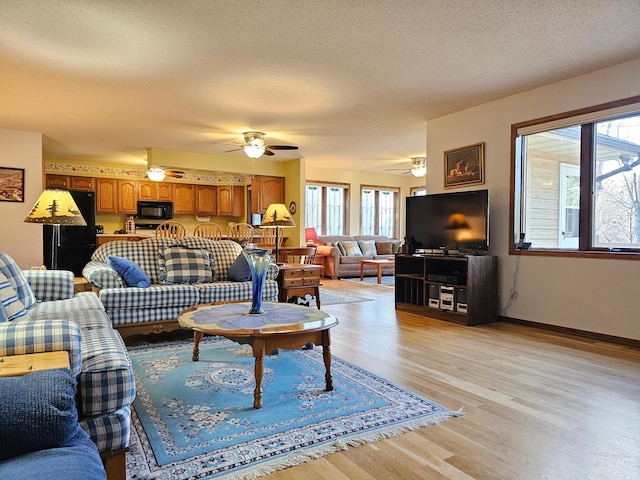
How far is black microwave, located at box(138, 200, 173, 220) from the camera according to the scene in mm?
8828

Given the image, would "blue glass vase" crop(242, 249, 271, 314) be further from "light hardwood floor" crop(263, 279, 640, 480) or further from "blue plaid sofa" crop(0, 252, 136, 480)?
"blue plaid sofa" crop(0, 252, 136, 480)

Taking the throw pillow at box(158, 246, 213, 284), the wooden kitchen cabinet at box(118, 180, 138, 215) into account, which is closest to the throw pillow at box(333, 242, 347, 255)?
the wooden kitchen cabinet at box(118, 180, 138, 215)

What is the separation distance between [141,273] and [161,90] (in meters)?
1.94

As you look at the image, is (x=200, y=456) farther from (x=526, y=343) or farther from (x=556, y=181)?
(x=556, y=181)

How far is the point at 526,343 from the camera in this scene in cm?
378

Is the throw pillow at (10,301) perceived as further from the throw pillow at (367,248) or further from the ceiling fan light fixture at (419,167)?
the throw pillow at (367,248)

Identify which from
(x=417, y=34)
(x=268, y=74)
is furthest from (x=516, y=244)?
(x=268, y=74)

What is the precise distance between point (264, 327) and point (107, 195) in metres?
7.73

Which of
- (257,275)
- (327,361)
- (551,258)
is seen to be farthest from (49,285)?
(551,258)

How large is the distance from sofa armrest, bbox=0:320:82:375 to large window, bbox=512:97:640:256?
4241 mm

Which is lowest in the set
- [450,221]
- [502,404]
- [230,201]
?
[502,404]

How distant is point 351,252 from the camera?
9.33 m

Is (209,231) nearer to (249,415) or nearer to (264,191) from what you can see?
(264,191)

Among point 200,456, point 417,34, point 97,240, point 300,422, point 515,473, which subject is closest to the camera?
point 515,473
